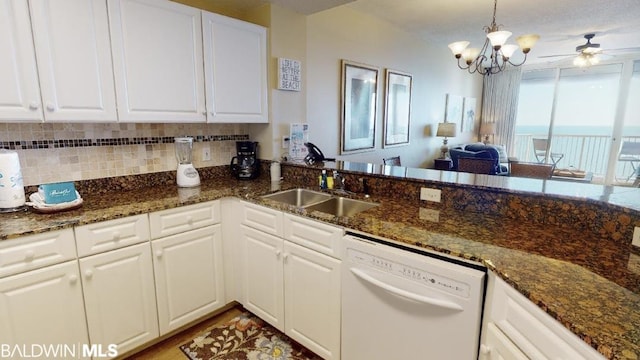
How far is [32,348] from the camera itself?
148 cm

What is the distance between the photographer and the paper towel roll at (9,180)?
61.7 inches

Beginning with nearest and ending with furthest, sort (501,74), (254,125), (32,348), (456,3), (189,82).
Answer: (32,348), (189,82), (254,125), (456,3), (501,74)

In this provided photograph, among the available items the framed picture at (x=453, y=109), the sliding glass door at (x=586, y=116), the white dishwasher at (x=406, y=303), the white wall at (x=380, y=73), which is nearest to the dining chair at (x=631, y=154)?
the sliding glass door at (x=586, y=116)

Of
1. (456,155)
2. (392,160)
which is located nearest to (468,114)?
(456,155)

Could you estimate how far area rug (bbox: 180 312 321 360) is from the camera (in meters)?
1.88

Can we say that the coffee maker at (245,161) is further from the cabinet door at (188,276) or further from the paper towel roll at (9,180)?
the paper towel roll at (9,180)

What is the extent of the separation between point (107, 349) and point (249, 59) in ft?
6.66

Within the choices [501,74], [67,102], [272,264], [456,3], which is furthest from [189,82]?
[501,74]

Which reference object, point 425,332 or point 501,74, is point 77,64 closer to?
point 425,332

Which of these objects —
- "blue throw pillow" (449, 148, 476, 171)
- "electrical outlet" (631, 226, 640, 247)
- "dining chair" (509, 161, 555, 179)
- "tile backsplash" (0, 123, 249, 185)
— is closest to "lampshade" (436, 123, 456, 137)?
"blue throw pillow" (449, 148, 476, 171)

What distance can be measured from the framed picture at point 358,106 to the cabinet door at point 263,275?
1.84 m

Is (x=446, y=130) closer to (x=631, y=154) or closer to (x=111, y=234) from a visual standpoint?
(x=631, y=154)

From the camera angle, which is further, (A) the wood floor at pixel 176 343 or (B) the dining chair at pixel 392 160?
(B) the dining chair at pixel 392 160

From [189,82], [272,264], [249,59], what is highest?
[249,59]
